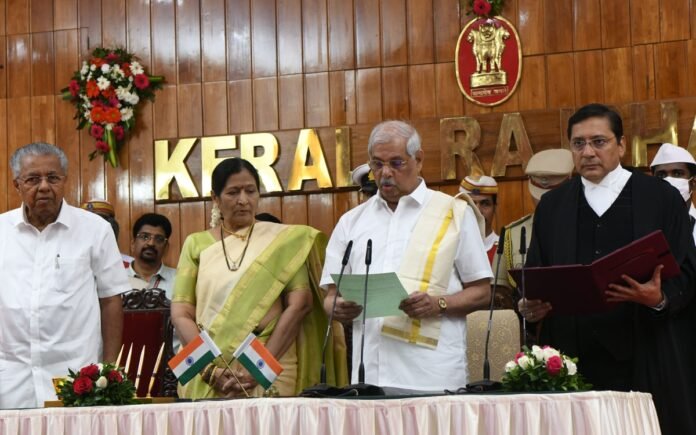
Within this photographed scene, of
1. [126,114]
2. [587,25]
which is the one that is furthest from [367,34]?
[126,114]

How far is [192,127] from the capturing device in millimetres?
7281

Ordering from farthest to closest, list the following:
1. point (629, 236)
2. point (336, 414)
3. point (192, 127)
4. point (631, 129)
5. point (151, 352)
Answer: point (192, 127) < point (631, 129) < point (151, 352) < point (629, 236) < point (336, 414)

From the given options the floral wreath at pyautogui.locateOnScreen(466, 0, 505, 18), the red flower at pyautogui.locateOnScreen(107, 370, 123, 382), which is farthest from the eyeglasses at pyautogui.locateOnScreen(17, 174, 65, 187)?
the floral wreath at pyautogui.locateOnScreen(466, 0, 505, 18)

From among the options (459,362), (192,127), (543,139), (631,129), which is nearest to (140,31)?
(192,127)

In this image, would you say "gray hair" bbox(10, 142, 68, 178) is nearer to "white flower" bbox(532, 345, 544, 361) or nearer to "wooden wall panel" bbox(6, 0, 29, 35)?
"white flower" bbox(532, 345, 544, 361)

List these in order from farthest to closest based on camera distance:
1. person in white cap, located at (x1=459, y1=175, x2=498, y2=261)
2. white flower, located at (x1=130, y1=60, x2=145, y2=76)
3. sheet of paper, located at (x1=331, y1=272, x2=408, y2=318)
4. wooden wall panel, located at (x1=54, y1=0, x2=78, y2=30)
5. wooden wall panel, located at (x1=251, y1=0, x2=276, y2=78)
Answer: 1. wooden wall panel, located at (x1=54, y1=0, x2=78, y2=30)
2. white flower, located at (x1=130, y1=60, x2=145, y2=76)
3. wooden wall panel, located at (x1=251, y1=0, x2=276, y2=78)
4. person in white cap, located at (x1=459, y1=175, x2=498, y2=261)
5. sheet of paper, located at (x1=331, y1=272, x2=408, y2=318)

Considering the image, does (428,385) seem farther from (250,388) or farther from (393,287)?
(250,388)

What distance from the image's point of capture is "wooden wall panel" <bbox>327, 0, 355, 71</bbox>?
7.05m

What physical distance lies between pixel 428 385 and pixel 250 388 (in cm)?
76

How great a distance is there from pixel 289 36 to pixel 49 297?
339 centimetres

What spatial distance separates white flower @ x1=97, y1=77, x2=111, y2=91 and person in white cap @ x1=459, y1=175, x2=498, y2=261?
2.56 metres

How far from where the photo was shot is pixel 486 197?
5840 millimetres

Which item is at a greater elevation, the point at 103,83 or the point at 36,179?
the point at 103,83

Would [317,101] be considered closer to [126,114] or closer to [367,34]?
[367,34]
